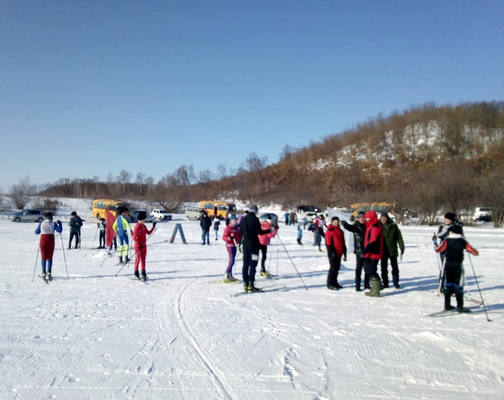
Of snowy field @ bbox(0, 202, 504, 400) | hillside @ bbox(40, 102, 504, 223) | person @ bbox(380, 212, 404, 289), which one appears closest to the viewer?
snowy field @ bbox(0, 202, 504, 400)

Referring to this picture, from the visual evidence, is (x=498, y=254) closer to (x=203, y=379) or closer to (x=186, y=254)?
(x=186, y=254)

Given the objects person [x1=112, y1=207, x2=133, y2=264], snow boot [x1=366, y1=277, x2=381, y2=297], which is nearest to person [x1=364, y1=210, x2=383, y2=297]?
snow boot [x1=366, y1=277, x2=381, y2=297]

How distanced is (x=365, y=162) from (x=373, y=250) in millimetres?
82187

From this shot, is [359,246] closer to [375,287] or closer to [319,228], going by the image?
[375,287]

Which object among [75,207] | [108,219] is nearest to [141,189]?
[75,207]

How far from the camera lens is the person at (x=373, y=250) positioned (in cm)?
729

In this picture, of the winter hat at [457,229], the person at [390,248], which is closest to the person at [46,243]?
the person at [390,248]

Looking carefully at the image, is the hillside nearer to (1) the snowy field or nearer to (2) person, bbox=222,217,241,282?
(2) person, bbox=222,217,241,282

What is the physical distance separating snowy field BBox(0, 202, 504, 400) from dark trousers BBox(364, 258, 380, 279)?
19.2 inches

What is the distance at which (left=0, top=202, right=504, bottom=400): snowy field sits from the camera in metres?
3.56

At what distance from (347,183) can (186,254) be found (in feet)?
212

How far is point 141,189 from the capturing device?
9781 cm

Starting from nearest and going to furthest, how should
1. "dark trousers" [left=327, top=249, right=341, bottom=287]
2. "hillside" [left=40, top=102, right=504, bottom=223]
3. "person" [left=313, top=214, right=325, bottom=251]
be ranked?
"dark trousers" [left=327, top=249, right=341, bottom=287]
"person" [left=313, top=214, right=325, bottom=251]
"hillside" [left=40, top=102, right=504, bottom=223]

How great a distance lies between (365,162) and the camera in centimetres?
8544
